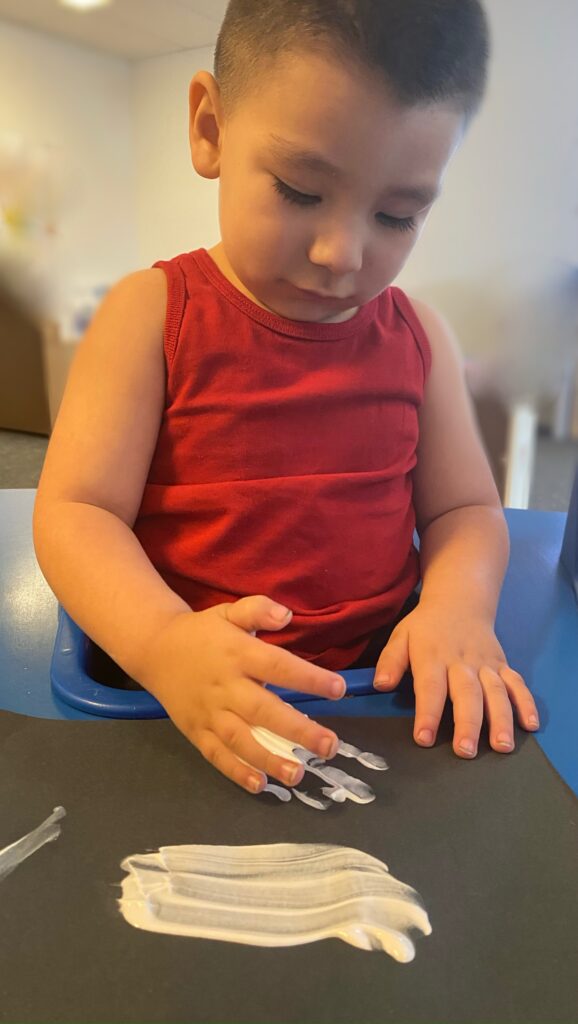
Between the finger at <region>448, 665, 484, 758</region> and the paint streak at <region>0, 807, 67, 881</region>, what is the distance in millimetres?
171

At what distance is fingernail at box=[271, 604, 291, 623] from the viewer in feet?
0.98

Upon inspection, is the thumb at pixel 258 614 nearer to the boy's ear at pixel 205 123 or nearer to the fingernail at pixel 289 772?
the fingernail at pixel 289 772

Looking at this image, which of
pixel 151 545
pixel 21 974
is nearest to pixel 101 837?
pixel 21 974

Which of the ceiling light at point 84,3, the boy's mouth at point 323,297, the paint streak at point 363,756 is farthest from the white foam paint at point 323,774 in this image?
the ceiling light at point 84,3

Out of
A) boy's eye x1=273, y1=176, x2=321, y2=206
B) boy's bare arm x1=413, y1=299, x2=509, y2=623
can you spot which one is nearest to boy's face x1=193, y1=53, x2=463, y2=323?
boy's eye x1=273, y1=176, x2=321, y2=206

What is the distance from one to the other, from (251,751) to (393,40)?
11.9 inches

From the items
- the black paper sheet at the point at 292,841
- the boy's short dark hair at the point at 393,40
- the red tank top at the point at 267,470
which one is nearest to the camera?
the black paper sheet at the point at 292,841

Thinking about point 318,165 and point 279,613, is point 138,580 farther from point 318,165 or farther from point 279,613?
point 318,165

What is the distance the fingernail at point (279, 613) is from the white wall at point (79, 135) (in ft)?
0.83

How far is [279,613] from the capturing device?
301 mm

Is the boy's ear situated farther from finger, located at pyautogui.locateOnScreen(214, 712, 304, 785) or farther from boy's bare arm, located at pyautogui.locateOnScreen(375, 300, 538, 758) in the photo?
finger, located at pyautogui.locateOnScreen(214, 712, 304, 785)

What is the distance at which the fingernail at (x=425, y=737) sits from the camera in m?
0.35

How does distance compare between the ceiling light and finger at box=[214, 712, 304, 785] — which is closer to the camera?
finger at box=[214, 712, 304, 785]

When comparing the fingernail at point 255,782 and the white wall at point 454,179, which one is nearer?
the fingernail at point 255,782
